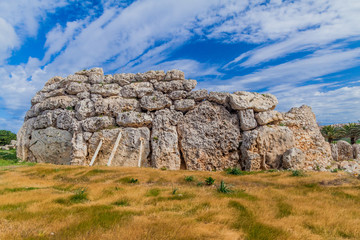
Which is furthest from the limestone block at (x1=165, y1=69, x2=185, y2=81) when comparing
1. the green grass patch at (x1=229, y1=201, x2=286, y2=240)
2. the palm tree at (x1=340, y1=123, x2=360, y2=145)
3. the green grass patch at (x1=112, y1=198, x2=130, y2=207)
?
the palm tree at (x1=340, y1=123, x2=360, y2=145)

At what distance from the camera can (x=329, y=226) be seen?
675 cm

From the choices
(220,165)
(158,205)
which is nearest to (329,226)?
(158,205)

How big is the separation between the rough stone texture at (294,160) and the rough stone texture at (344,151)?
15740 mm

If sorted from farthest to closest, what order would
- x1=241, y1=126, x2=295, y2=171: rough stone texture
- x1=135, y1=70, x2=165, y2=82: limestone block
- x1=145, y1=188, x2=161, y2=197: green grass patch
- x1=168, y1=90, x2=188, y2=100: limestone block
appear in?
x1=135, y1=70, x2=165, y2=82: limestone block
x1=168, y1=90, x2=188, y2=100: limestone block
x1=241, y1=126, x2=295, y2=171: rough stone texture
x1=145, y1=188, x2=161, y2=197: green grass patch

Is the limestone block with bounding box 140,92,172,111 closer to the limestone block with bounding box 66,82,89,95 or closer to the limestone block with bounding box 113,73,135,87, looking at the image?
the limestone block with bounding box 113,73,135,87

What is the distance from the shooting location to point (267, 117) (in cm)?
2628

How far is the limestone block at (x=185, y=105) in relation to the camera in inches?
1074

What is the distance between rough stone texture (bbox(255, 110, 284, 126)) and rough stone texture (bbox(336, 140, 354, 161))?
15431 millimetres

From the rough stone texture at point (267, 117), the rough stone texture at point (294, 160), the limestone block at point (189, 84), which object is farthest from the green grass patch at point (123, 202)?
the limestone block at point (189, 84)

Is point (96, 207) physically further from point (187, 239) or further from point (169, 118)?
point (169, 118)

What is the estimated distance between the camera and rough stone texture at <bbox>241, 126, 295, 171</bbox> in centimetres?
2411

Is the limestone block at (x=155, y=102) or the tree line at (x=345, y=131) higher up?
the limestone block at (x=155, y=102)

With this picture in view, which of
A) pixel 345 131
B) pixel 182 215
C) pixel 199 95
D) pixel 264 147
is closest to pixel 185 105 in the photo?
pixel 199 95

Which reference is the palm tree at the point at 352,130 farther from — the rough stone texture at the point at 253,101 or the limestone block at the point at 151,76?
the limestone block at the point at 151,76
